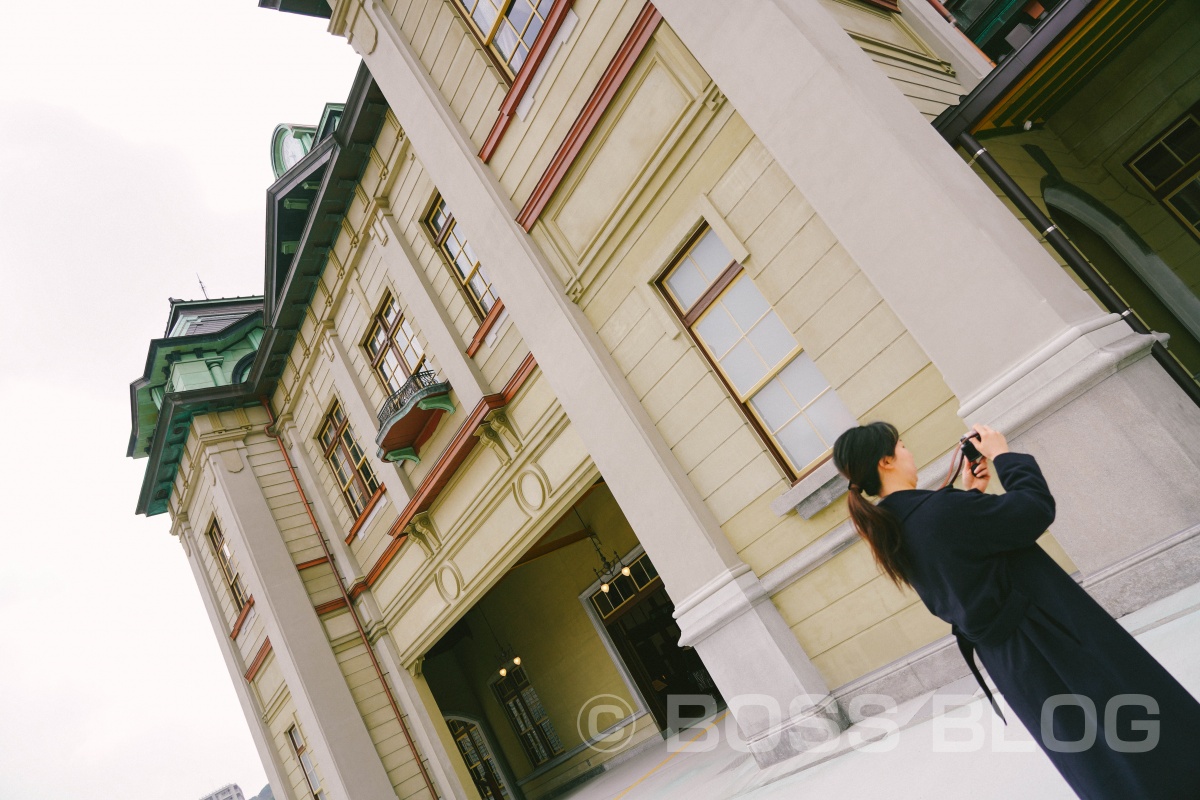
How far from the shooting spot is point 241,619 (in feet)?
52.7

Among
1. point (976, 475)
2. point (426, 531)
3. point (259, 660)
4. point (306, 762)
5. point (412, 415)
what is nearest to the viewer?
point (976, 475)

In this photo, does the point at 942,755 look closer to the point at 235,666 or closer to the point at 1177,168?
the point at 1177,168


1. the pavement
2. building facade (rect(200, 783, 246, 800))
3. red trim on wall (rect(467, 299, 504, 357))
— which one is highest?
building facade (rect(200, 783, 246, 800))

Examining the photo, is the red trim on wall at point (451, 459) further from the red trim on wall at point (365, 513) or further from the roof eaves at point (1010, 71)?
the roof eaves at point (1010, 71)

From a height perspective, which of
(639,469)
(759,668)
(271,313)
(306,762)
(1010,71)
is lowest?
(759,668)

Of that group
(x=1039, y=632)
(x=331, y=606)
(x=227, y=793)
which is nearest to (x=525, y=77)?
(x=1039, y=632)

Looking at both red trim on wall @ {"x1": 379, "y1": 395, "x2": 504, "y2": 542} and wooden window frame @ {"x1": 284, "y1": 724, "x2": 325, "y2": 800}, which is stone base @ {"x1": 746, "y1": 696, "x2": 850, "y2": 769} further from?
wooden window frame @ {"x1": 284, "y1": 724, "x2": 325, "y2": 800}

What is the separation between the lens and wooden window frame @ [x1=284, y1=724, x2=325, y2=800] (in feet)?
48.7

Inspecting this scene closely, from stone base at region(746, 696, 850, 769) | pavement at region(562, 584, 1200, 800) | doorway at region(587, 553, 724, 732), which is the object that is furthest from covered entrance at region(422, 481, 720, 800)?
pavement at region(562, 584, 1200, 800)

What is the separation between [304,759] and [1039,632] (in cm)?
1599

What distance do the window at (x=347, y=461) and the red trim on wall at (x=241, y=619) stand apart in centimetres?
314

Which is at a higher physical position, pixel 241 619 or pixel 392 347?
pixel 392 347

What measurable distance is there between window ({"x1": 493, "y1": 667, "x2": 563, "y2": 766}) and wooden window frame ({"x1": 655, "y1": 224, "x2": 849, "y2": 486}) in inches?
429

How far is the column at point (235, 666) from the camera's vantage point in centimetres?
1588
